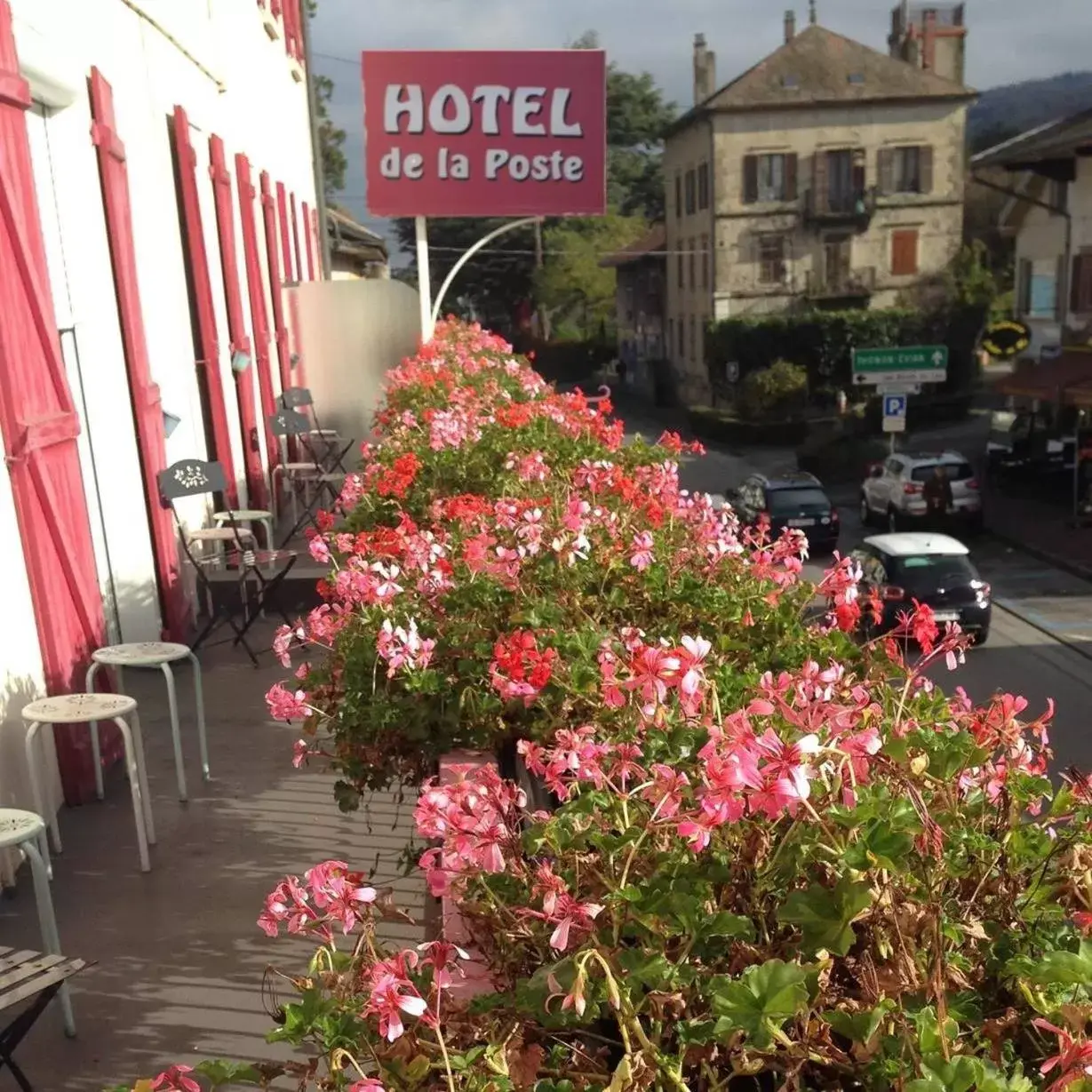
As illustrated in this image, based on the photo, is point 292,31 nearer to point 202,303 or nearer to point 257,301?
point 257,301

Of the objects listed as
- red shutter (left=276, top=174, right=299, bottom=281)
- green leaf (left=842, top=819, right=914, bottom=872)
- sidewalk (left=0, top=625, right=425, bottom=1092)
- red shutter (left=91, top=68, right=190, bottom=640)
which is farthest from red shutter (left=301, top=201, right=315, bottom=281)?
green leaf (left=842, top=819, right=914, bottom=872)

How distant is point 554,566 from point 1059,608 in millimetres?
15413

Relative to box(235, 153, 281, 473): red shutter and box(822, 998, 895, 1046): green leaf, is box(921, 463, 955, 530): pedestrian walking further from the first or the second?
box(822, 998, 895, 1046): green leaf

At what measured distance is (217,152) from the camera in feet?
48.8

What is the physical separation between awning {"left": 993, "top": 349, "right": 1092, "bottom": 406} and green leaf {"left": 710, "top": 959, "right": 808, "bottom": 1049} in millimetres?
24479

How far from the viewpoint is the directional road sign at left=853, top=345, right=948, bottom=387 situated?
2505 cm

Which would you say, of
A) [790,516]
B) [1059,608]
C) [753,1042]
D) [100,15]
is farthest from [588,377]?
[753,1042]

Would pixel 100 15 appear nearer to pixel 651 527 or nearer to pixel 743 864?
pixel 651 527

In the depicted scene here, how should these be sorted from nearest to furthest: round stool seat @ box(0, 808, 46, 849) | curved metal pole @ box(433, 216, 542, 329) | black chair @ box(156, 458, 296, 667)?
round stool seat @ box(0, 808, 46, 849), black chair @ box(156, 458, 296, 667), curved metal pole @ box(433, 216, 542, 329)

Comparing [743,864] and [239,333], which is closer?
[743,864]

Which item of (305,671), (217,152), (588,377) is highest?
(217,152)

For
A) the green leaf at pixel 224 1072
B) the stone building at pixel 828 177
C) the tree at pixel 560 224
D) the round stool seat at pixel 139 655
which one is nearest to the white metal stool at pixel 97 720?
the round stool seat at pixel 139 655

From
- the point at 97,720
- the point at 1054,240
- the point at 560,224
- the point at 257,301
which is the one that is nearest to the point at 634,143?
the point at 560,224

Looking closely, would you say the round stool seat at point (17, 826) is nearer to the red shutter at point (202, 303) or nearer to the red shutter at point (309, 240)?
the red shutter at point (202, 303)
